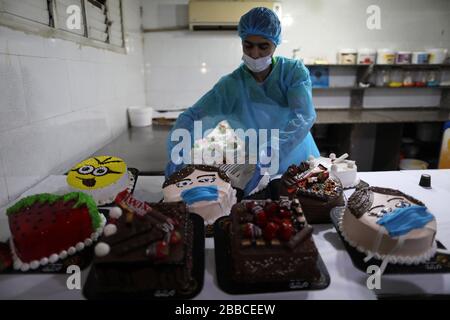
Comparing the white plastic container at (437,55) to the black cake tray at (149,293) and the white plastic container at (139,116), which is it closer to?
the white plastic container at (139,116)

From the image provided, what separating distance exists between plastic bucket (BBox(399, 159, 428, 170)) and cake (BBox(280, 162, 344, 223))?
3216 mm

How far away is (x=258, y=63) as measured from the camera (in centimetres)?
178

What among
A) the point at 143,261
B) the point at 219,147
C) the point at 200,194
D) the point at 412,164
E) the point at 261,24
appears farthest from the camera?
the point at 412,164

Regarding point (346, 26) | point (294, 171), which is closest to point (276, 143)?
point (294, 171)

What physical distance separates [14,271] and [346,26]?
4.45 metres

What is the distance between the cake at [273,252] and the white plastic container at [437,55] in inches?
168

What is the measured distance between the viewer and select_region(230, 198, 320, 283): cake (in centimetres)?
88

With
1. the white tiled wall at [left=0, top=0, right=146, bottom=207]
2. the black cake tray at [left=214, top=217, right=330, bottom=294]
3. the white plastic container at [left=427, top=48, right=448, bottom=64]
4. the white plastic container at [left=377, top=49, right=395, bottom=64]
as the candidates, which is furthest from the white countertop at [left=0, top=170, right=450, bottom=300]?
the white plastic container at [left=427, top=48, right=448, bottom=64]

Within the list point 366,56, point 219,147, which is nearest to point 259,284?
point 219,147

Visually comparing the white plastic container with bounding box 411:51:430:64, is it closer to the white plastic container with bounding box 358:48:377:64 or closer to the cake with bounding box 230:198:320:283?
the white plastic container with bounding box 358:48:377:64

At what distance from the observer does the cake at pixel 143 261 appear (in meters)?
0.84

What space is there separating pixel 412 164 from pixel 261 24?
3.34 m

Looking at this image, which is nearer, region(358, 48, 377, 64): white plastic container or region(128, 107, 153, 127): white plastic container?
region(128, 107, 153, 127): white plastic container

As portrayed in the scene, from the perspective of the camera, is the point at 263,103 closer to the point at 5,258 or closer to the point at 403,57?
the point at 5,258
